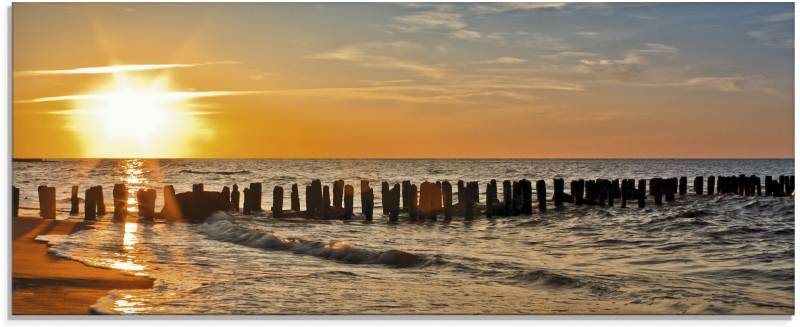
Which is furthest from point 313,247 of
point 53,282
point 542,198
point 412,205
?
point 542,198

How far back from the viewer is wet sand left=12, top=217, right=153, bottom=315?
6980 mm

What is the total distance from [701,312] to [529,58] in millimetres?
2740

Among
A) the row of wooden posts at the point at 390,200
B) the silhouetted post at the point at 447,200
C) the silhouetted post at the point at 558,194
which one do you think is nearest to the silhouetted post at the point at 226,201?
the row of wooden posts at the point at 390,200

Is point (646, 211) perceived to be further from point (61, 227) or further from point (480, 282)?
point (61, 227)

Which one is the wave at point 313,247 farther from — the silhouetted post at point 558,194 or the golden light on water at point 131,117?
the silhouetted post at point 558,194

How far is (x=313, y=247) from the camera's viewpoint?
34.9 feet

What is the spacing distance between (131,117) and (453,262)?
3.58 metres

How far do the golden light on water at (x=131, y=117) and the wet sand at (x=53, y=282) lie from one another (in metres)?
1.04

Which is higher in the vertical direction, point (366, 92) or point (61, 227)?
point (366, 92)

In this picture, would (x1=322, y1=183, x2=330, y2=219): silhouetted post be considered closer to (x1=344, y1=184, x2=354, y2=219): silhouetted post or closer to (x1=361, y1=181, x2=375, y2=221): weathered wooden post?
(x1=344, y1=184, x2=354, y2=219): silhouetted post

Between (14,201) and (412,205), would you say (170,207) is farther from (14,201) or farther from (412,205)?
(14,201)

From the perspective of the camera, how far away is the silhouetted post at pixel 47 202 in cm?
1300

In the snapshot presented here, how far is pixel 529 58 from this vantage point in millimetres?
8336

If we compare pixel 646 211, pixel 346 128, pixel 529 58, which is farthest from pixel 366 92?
pixel 646 211
